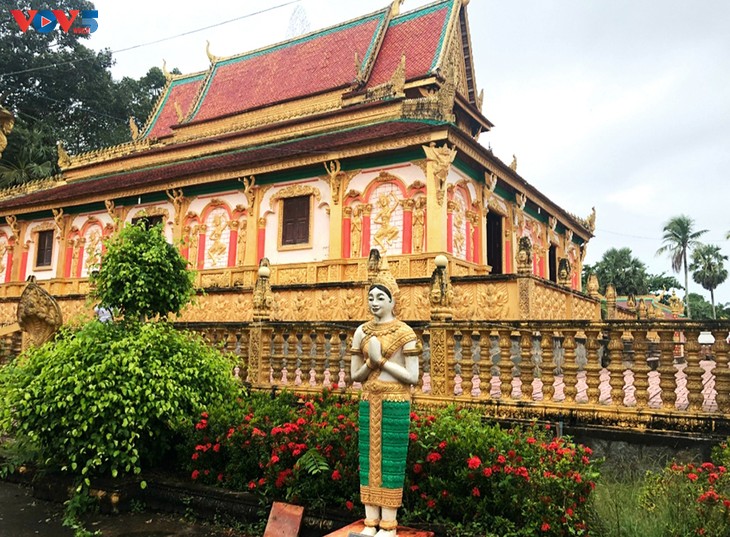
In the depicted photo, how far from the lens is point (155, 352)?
593cm

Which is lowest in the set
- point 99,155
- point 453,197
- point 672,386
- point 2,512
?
point 2,512

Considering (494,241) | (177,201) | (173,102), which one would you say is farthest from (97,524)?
(173,102)

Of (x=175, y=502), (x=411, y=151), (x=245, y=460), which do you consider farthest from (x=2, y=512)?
(x=411, y=151)

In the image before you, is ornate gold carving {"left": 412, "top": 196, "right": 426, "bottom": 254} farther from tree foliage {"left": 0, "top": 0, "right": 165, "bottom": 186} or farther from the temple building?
tree foliage {"left": 0, "top": 0, "right": 165, "bottom": 186}

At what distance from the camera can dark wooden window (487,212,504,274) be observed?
55.9 feet

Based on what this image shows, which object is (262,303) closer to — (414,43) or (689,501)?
(689,501)

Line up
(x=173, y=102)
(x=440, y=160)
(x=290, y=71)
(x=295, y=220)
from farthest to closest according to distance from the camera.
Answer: (x=173, y=102) < (x=290, y=71) < (x=295, y=220) < (x=440, y=160)

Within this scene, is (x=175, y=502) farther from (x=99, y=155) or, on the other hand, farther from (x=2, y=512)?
(x=99, y=155)

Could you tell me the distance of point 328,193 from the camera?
49.7 ft

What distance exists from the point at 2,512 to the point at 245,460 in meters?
2.63

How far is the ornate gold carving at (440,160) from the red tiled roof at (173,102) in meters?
15.9

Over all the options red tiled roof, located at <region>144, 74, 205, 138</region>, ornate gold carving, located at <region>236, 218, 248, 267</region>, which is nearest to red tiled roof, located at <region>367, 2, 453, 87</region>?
ornate gold carving, located at <region>236, 218, 248, 267</region>

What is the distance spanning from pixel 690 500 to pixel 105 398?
5.12m

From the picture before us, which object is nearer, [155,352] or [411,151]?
[155,352]
